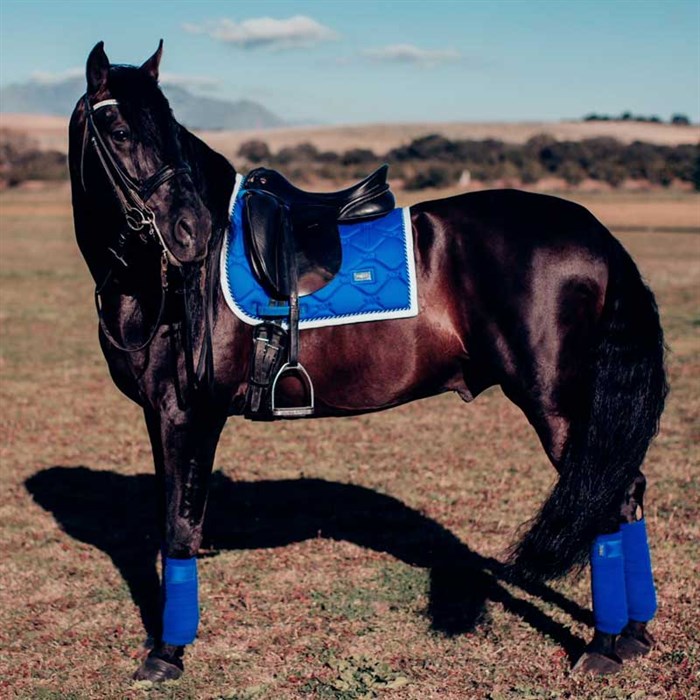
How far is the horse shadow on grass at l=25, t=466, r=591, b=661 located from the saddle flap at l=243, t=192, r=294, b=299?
66.9 inches

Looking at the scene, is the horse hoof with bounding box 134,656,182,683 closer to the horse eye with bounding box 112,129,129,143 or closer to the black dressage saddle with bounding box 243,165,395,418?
the black dressage saddle with bounding box 243,165,395,418

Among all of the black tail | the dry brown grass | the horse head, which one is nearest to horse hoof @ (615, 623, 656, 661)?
the black tail

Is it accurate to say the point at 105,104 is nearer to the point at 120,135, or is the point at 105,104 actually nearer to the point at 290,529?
the point at 120,135

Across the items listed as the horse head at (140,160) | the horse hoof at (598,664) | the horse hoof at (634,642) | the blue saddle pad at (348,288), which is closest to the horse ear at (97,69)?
the horse head at (140,160)

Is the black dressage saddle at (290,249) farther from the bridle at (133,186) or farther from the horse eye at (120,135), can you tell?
the horse eye at (120,135)

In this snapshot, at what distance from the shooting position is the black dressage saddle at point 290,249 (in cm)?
387

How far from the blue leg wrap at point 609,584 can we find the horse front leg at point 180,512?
6.01ft

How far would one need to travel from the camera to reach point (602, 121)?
351 feet

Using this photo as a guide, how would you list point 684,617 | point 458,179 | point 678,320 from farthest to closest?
point 458,179, point 678,320, point 684,617

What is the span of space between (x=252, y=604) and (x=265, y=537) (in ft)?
3.18

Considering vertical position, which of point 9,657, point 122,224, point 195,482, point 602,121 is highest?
point 602,121

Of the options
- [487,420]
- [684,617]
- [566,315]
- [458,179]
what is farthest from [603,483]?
[458,179]

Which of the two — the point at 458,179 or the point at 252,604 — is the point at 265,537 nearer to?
the point at 252,604

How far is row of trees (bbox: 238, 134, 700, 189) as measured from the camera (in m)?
53.4
